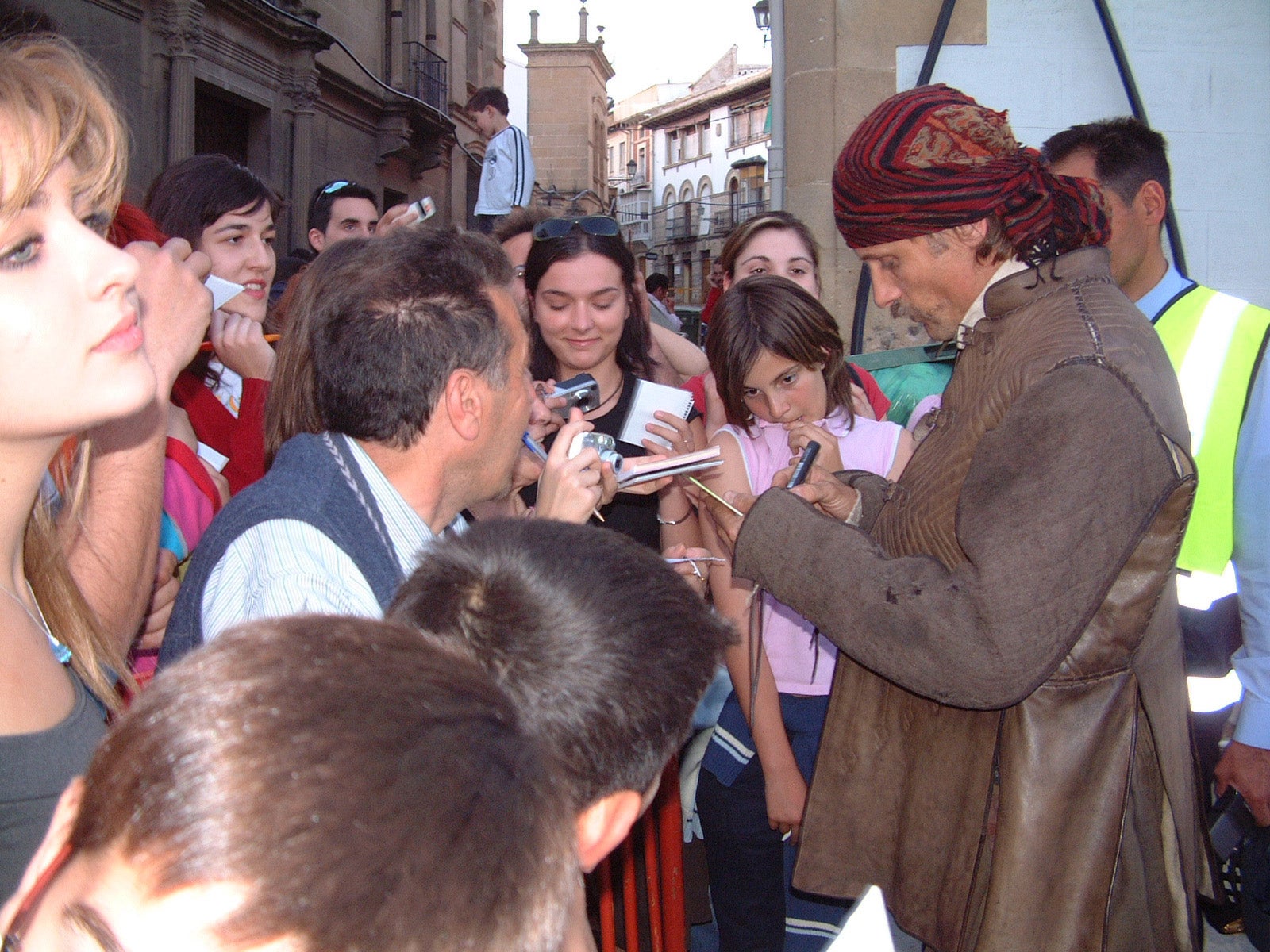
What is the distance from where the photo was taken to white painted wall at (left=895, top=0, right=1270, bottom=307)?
4.29m

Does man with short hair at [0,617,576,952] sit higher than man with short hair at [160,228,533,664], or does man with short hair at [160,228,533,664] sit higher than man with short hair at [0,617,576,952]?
man with short hair at [160,228,533,664]

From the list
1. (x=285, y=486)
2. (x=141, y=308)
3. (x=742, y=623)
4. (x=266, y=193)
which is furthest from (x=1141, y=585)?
(x=266, y=193)

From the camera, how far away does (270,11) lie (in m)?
13.4

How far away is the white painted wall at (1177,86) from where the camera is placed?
169 inches

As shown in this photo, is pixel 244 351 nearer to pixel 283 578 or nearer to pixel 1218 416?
pixel 283 578

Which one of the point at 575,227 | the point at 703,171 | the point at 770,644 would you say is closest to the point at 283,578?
the point at 770,644

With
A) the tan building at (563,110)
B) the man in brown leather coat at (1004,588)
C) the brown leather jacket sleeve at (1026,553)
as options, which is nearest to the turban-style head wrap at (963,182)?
the man in brown leather coat at (1004,588)

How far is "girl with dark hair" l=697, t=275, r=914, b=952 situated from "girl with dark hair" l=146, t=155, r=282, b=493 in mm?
1218

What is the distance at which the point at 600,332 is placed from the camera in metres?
3.02

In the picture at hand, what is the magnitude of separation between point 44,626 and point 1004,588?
136 centimetres

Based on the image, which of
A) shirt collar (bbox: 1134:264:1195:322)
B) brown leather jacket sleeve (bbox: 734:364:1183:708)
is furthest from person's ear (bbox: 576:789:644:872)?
shirt collar (bbox: 1134:264:1195:322)

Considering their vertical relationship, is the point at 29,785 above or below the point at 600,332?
below

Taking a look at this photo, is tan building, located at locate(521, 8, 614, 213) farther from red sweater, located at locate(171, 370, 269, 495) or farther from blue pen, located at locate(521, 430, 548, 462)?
blue pen, located at locate(521, 430, 548, 462)

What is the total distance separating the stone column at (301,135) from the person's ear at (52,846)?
15.0m
